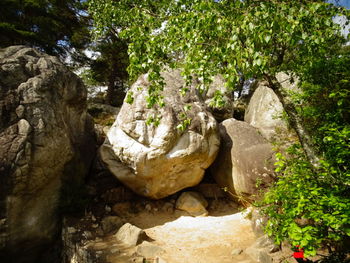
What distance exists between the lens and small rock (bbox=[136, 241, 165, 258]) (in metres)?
5.85

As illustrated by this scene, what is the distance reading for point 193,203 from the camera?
841 centimetres

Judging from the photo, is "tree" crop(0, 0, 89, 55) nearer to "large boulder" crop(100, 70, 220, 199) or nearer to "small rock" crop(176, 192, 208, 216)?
"large boulder" crop(100, 70, 220, 199)

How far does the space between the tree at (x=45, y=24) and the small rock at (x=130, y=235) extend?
1230 cm

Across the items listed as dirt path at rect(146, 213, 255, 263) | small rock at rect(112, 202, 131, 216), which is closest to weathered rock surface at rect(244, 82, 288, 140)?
dirt path at rect(146, 213, 255, 263)

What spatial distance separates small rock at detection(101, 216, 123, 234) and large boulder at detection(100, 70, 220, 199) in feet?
4.47

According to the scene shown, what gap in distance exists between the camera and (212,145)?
8.34m

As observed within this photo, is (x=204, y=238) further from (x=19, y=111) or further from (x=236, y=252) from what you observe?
(x=19, y=111)

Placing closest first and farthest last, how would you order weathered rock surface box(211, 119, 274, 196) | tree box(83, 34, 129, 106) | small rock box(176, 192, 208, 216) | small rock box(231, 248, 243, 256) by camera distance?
small rock box(231, 248, 243, 256) < weathered rock surface box(211, 119, 274, 196) < small rock box(176, 192, 208, 216) < tree box(83, 34, 129, 106)

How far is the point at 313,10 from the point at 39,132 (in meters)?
7.19

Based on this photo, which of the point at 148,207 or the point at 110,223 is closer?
the point at 110,223

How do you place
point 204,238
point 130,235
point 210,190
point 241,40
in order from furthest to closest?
point 210,190 → point 204,238 → point 130,235 → point 241,40

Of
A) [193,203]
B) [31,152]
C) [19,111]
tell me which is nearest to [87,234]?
[31,152]

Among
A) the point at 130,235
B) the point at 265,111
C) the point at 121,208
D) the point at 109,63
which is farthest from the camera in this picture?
the point at 109,63

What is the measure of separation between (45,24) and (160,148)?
42.1 ft
